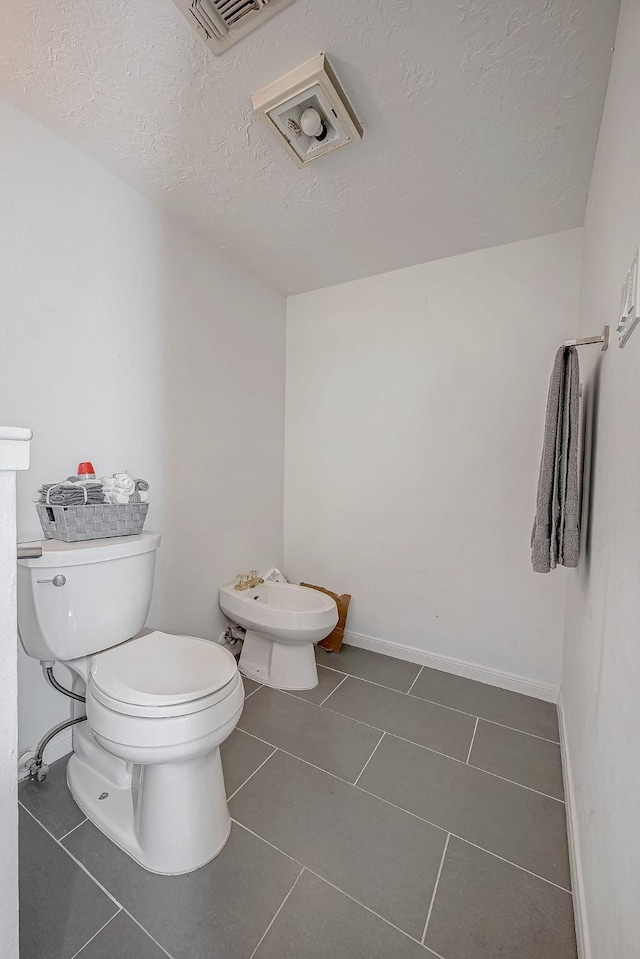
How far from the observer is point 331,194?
1585 millimetres

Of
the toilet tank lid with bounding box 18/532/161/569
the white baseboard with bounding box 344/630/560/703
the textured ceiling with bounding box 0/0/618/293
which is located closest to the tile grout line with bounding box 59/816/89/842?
the toilet tank lid with bounding box 18/532/161/569

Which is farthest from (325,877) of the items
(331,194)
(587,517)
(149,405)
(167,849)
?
(331,194)

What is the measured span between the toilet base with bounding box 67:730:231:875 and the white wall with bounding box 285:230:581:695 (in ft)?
4.34

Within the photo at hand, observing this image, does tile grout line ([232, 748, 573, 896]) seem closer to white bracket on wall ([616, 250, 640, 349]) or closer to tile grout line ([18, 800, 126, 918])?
tile grout line ([18, 800, 126, 918])

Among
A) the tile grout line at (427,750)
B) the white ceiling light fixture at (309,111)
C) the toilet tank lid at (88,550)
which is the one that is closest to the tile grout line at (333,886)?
the tile grout line at (427,750)

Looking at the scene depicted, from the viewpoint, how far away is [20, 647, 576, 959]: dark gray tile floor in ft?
3.00

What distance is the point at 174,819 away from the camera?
1069 millimetres

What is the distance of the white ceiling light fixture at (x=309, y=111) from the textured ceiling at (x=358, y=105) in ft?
0.10

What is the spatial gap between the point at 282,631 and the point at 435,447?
3.88 feet


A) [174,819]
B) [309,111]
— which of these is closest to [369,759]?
[174,819]

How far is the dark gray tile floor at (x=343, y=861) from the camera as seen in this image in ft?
3.00

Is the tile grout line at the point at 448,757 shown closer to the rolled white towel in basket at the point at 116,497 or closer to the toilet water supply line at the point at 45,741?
the toilet water supply line at the point at 45,741

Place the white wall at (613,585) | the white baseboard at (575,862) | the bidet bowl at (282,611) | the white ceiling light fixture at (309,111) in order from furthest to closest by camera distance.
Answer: the bidet bowl at (282,611), the white ceiling light fixture at (309,111), the white baseboard at (575,862), the white wall at (613,585)

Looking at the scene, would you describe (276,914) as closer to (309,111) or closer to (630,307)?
(630,307)
